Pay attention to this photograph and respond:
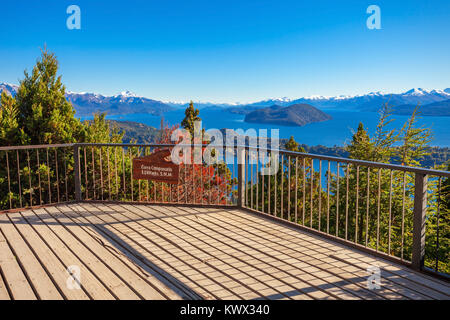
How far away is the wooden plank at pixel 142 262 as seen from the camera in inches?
110

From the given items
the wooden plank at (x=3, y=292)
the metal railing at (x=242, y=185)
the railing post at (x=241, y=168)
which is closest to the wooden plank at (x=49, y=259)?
the wooden plank at (x=3, y=292)

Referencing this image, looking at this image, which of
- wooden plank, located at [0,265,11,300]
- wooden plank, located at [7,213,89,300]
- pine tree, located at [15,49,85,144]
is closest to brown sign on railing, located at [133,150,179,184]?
wooden plank, located at [7,213,89,300]

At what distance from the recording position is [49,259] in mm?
3402

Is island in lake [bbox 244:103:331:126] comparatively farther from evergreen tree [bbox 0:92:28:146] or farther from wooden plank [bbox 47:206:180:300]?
wooden plank [bbox 47:206:180:300]

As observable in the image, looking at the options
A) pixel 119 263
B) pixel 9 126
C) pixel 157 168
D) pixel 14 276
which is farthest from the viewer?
pixel 9 126

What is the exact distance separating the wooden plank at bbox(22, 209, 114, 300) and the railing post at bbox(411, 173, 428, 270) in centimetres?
264

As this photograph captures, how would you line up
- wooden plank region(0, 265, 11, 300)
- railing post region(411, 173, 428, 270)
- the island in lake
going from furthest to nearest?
the island in lake < railing post region(411, 173, 428, 270) < wooden plank region(0, 265, 11, 300)

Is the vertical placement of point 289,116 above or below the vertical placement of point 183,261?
above

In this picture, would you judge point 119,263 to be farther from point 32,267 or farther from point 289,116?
point 289,116

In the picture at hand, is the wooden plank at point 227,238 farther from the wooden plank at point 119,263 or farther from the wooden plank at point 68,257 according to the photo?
the wooden plank at point 68,257

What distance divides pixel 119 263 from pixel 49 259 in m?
0.70

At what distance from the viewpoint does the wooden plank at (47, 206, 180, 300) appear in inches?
108

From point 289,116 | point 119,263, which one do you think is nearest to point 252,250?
point 119,263

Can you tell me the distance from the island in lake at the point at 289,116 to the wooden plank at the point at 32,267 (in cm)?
13967
